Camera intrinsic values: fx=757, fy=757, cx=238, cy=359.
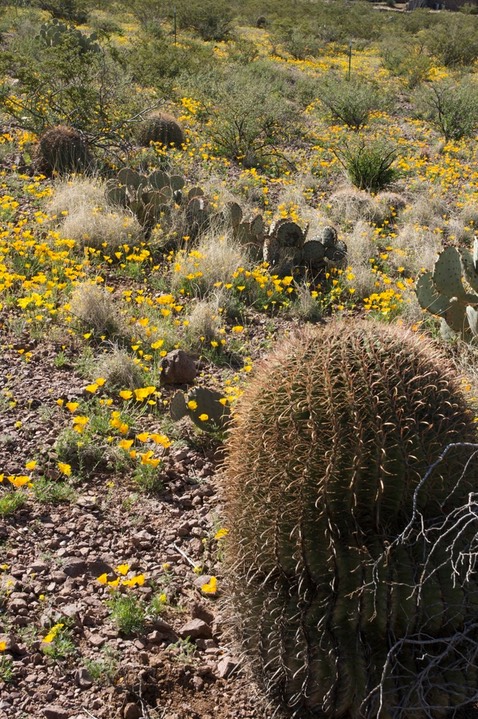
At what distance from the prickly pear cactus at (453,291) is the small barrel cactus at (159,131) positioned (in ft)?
20.6

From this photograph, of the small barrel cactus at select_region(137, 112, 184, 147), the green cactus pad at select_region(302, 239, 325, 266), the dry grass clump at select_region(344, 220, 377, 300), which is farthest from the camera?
the small barrel cactus at select_region(137, 112, 184, 147)

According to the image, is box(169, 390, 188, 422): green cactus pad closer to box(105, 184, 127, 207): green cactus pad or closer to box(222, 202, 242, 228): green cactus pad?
box(222, 202, 242, 228): green cactus pad

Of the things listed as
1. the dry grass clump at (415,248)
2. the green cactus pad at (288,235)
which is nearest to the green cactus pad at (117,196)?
the green cactus pad at (288,235)

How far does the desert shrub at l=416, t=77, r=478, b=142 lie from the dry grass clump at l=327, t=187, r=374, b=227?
18.8 feet

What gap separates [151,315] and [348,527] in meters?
3.63

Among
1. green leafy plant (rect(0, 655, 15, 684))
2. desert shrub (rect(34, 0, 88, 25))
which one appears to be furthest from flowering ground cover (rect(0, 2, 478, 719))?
desert shrub (rect(34, 0, 88, 25))

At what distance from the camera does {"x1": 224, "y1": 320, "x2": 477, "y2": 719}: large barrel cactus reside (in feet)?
8.52

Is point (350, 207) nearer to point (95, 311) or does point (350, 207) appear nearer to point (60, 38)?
point (95, 311)

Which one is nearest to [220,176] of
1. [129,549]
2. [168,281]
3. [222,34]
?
[168,281]

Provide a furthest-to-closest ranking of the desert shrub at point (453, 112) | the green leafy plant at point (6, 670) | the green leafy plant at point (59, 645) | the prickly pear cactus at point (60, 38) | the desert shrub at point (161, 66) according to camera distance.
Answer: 1. the desert shrub at point (161, 66)
2. the desert shrub at point (453, 112)
3. the prickly pear cactus at point (60, 38)
4. the green leafy plant at point (59, 645)
5. the green leafy plant at point (6, 670)

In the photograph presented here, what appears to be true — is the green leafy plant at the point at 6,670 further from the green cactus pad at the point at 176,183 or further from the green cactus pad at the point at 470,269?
the green cactus pad at the point at 176,183

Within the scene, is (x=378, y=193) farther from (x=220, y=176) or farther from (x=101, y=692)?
(x=101, y=692)

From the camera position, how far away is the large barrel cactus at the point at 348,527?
2596mm

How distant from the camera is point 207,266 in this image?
6.77 m
